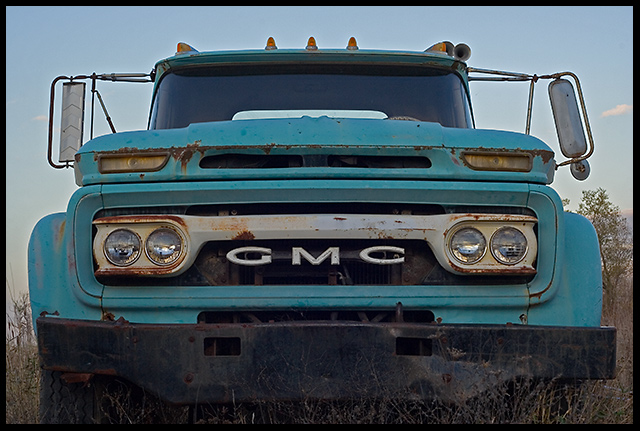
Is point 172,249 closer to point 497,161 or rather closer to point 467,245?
point 467,245

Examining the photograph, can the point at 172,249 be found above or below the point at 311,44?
below

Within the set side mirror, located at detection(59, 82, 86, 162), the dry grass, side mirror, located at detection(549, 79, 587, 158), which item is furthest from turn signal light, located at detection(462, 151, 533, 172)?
side mirror, located at detection(59, 82, 86, 162)

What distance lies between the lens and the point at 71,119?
4605 millimetres

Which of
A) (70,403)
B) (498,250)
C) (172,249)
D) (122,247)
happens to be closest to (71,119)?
(122,247)

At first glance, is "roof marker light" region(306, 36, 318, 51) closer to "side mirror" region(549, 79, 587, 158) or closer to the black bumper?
"side mirror" region(549, 79, 587, 158)

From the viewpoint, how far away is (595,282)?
340 cm

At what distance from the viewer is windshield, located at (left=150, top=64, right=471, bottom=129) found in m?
4.61

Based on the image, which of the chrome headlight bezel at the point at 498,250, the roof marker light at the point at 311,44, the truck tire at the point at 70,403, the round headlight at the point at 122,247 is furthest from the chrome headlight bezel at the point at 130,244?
the roof marker light at the point at 311,44

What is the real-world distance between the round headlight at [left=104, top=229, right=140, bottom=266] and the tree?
35.9 feet

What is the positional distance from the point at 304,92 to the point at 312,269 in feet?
5.17

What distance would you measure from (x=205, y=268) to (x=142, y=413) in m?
0.79

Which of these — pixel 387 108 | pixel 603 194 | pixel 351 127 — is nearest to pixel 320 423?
pixel 351 127

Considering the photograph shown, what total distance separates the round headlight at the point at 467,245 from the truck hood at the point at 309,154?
0.24 m

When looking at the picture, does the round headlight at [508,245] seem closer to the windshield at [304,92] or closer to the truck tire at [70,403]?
the windshield at [304,92]
